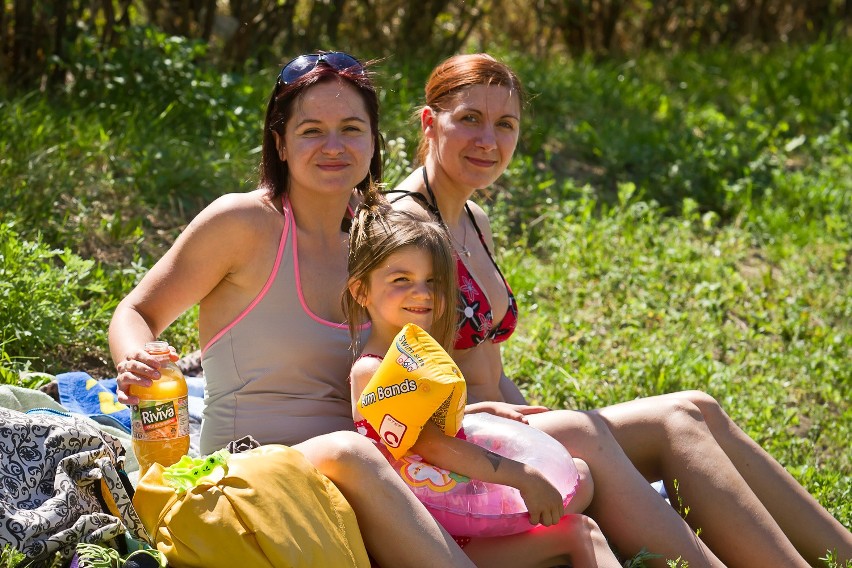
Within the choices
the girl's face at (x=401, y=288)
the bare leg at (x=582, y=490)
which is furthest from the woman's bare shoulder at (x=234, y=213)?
the bare leg at (x=582, y=490)

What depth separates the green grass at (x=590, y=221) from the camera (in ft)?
15.8

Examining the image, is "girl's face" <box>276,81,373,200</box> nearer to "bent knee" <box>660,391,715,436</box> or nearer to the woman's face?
the woman's face

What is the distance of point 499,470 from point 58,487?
43.3 inches

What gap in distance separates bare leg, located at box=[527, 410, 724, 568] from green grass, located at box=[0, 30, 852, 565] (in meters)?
0.48

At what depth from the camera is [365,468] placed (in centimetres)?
281

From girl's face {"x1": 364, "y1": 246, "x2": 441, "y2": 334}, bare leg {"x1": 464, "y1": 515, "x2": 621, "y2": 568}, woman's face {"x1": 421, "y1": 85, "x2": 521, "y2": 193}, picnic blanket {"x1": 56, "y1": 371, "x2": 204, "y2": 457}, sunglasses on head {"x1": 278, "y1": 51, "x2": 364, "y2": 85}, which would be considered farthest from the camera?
picnic blanket {"x1": 56, "y1": 371, "x2": 204, "y2": 457}

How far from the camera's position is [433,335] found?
327 centimetres

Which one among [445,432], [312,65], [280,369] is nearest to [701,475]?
[445,432]

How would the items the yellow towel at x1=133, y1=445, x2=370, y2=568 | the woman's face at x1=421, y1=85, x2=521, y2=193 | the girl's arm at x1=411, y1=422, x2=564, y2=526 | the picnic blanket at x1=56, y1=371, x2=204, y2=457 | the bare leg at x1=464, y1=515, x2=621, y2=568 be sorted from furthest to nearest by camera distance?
1. the picnic blanket at x1=56, y1=371, x2=204, y2=457
2. the woman's face at x1=421, y1=85, x2=521, y2=193
3. the bare leg at x1=464, y1=515, x2=621, y2=568
4. the girl's arm at x1=411, y1=422, x2=564, y2=526
5. the yellow towel at x1=133, y1=445, x2=370, y2=568

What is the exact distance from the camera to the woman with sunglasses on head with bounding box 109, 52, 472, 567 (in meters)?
3.20

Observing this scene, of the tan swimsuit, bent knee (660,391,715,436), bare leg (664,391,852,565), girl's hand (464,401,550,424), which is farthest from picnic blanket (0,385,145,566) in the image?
bare leg (664,391,852,565)

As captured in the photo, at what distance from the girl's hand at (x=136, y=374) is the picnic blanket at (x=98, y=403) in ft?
3.11

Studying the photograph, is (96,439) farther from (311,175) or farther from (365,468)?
(311,175)

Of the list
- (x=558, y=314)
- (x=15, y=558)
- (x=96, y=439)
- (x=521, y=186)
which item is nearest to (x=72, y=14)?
(x=521, y=186)
